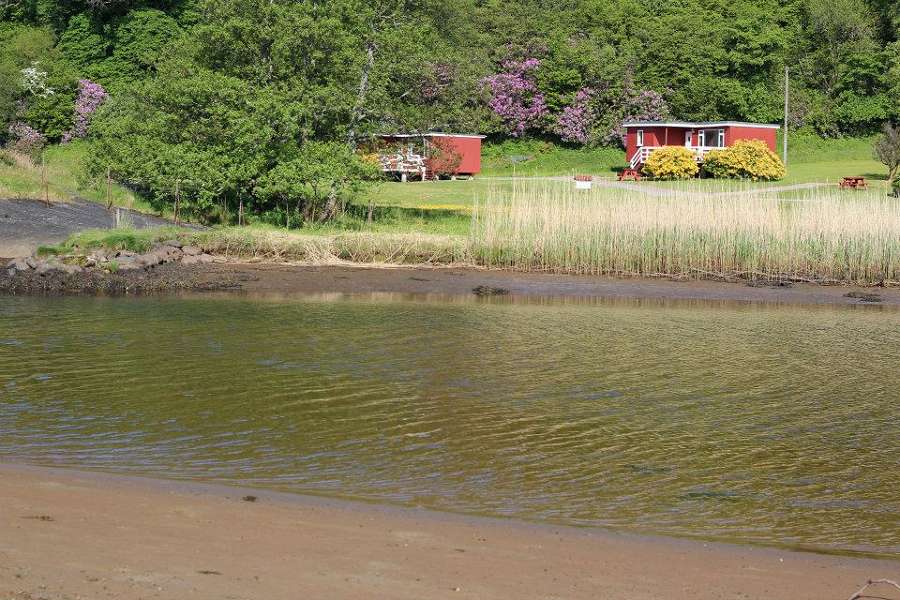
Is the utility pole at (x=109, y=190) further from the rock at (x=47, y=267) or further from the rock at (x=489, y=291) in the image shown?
the rock at (x=489, y=291)

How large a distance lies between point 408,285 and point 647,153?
34.9 m

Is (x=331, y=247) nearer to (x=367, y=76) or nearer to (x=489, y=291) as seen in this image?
(x=489, y=291)

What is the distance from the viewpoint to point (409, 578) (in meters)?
6.42

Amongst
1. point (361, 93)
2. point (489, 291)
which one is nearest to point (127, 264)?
point (489, 291)

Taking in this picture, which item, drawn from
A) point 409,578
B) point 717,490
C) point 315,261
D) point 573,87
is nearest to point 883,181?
point 573,87

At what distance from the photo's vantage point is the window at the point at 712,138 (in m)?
56.8

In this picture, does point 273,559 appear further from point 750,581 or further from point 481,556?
point 750,581

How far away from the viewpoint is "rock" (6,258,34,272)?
22.5m

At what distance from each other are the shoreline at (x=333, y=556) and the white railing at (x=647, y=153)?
Result: 4744cm

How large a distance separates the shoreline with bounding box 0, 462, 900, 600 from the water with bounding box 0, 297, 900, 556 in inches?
21.1

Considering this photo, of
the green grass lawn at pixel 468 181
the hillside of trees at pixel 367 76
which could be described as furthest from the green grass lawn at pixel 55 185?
the hillside of trees at pixel 367 76

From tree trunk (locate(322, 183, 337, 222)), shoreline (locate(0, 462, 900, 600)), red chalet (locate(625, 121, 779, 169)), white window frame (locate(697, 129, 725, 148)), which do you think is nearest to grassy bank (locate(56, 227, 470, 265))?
tree trunk (locate(322, 183, 337, 222))

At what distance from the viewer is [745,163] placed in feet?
167

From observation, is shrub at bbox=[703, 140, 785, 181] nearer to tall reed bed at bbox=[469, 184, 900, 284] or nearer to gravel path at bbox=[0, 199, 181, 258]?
tall reed bed at bbox=[469, 184, 900, 284]
